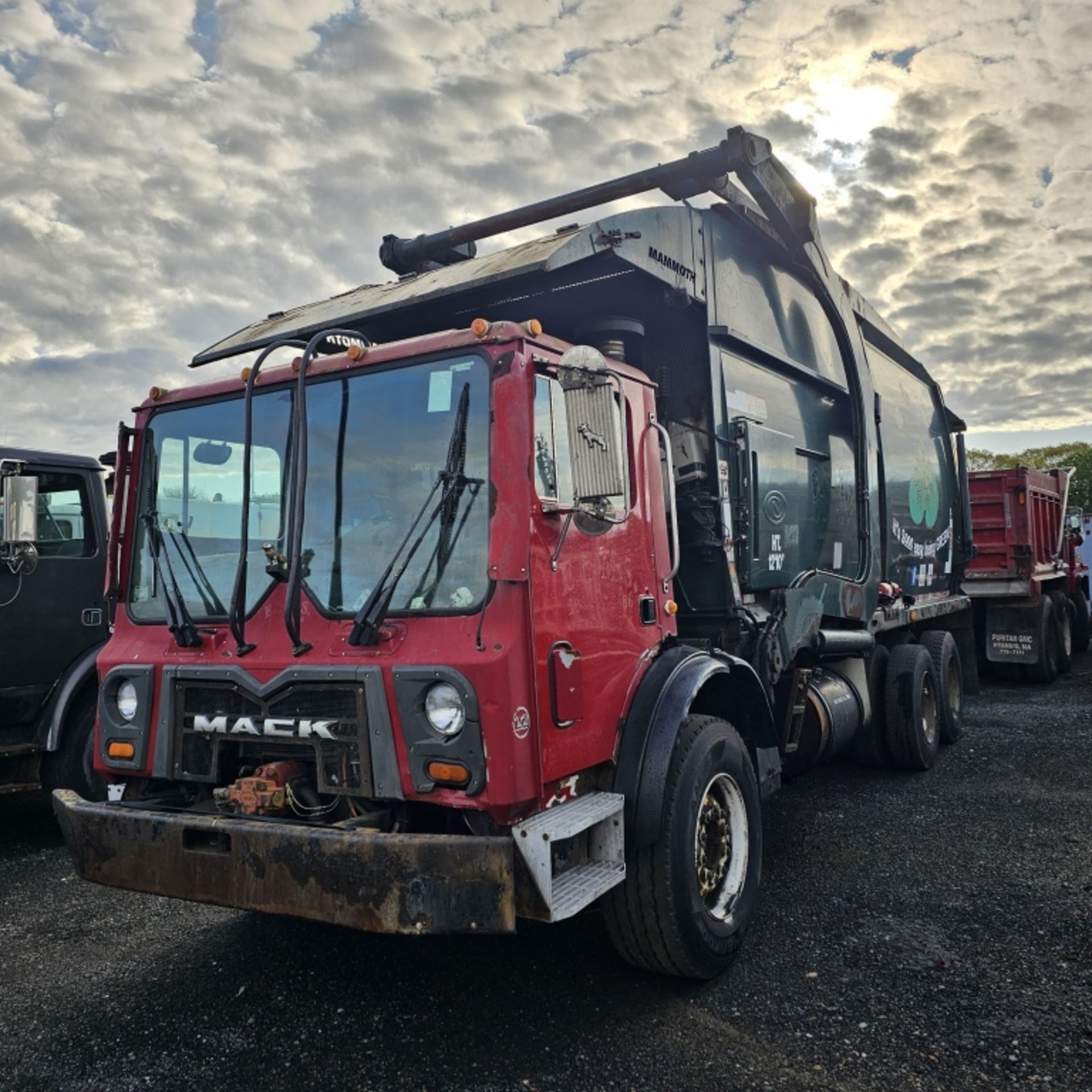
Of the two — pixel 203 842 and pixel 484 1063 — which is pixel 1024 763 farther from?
pixel 203 842

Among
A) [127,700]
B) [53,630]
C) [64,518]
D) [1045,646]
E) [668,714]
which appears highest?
[64,518]

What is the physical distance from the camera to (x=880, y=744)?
271 inches

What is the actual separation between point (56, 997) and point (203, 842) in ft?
3.96

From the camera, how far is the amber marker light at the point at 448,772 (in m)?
2.92

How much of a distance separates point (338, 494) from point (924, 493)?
605 cm

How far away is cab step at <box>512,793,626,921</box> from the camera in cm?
284

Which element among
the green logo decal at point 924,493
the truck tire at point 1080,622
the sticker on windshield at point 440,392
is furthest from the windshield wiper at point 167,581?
the truck tire at point 1080,622

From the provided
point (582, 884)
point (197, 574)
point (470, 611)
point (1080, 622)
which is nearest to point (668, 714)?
point (582, 884)

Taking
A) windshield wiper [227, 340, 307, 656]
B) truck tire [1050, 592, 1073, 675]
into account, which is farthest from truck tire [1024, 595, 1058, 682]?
windshield wiper [227, 340, 307, 656]

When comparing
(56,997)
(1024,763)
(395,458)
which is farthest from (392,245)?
(1024,763)

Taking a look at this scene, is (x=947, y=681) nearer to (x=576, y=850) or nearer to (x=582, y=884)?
(x=576, y=850)

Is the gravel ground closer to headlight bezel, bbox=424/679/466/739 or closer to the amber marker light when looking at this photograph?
the amber marker light

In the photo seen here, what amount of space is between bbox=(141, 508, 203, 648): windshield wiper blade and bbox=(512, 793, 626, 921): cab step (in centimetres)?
147

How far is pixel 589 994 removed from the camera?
3.51m
